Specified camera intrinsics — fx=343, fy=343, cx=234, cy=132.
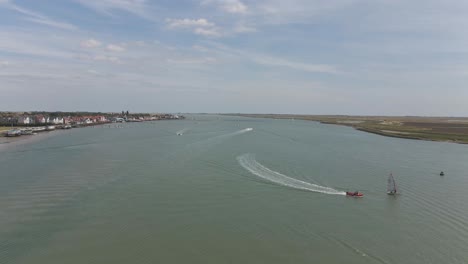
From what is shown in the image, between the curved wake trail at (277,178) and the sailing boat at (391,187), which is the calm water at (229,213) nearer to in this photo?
the curved wake trail at (277,178)

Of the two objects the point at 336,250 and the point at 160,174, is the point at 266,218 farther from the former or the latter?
the point at 160,174


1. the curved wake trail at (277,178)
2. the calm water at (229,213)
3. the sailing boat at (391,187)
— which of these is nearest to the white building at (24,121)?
the calm water at (229,213)

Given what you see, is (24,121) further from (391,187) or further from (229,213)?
(391,187)

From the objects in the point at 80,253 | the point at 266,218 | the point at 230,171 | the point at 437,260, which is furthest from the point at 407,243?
the point at 230,171

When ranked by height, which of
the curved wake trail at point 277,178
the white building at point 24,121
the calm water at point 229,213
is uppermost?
the white building at point 24,121

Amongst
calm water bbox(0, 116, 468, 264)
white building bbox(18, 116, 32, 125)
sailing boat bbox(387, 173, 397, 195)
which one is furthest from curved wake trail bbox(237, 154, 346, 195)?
white building bbox(18, 116, 32, 125)

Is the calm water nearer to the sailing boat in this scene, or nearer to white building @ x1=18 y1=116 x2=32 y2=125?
the sailing boat

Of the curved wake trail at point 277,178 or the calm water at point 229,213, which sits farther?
the curved wake trail at point 277,178

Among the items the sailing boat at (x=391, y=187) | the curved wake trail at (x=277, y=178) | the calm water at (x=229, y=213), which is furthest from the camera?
the curved wake trail at (x=277, y=178)
